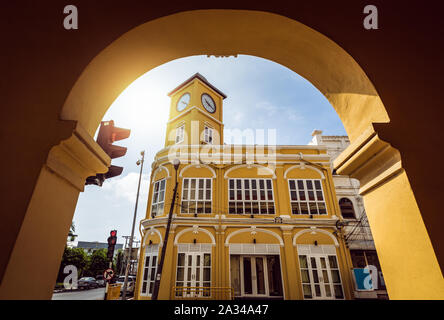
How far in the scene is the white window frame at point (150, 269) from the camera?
1178 centimetres

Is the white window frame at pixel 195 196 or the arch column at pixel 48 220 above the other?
the white window frame at pixel 195 196

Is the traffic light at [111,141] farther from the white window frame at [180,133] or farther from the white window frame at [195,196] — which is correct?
the white window frame at [180,133]

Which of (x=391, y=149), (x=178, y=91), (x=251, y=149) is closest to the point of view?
(x=391, y=149)

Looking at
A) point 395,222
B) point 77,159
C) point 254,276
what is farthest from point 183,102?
point 395,222

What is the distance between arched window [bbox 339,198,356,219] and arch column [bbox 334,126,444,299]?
17.0 metres

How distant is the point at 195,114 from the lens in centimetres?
1738

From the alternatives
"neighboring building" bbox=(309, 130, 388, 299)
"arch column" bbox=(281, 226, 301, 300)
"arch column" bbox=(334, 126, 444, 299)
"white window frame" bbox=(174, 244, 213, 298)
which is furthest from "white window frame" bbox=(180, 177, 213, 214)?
"arch column" bbox=(334, 126, 444, 299)


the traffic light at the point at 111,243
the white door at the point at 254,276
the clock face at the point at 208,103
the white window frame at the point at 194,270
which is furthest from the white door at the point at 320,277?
the clock face at the point at 208,103

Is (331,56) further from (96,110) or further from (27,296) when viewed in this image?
(27,296)

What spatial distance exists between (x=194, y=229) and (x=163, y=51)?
11.4 metres

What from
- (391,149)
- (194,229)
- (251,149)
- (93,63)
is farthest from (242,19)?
(251,149)

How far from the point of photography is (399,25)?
2107mm

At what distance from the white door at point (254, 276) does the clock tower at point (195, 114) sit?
8778 mm

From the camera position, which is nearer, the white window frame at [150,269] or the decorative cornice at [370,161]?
the decorative cornice at [370,161]
